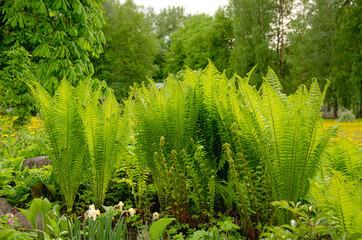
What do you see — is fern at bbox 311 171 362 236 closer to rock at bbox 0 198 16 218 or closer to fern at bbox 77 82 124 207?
fern at bbox 77 82 124 207

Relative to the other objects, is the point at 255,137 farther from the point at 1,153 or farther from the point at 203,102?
the point at 1,153

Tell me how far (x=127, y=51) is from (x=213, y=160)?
21.3m

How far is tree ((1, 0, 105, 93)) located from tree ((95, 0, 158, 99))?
52.0ft

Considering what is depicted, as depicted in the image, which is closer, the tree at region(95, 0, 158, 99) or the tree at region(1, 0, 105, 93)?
the tree at region(1, 0, 105, 93)

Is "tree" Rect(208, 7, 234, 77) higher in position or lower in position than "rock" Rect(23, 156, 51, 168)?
higher

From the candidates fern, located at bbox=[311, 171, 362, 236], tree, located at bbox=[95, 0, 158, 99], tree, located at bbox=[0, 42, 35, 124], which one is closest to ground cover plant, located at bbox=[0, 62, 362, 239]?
fern, located at bbox=[311, 171, 362, 236]

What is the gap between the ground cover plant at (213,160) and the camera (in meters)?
1.45

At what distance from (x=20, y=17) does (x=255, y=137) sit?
5043 mm

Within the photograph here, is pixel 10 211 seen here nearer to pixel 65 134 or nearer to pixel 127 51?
pixel 65 134

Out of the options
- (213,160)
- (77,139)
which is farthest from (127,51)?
(213,160)

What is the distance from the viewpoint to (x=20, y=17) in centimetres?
481

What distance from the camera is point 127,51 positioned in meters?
21.8

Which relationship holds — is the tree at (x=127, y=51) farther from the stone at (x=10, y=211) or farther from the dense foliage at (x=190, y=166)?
the stone at (x=10, y=211)

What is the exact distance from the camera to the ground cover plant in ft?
4.76
